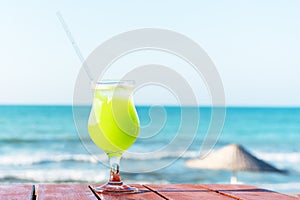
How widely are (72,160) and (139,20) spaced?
5.52 meters

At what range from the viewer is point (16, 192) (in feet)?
5.65

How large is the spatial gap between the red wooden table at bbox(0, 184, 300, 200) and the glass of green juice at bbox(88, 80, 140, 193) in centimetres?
7

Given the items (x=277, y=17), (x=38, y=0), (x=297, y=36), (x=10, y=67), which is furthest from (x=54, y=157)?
(x=297, y=36)

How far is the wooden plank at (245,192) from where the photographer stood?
1.71 m

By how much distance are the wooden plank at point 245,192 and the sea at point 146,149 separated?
0.88ft

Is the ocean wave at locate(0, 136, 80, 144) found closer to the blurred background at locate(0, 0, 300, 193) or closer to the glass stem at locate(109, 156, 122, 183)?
the blurred background at locate(0, 0, 300, 193)

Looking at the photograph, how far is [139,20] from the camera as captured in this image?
631 inches

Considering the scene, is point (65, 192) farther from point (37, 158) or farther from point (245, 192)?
point (37, 158)

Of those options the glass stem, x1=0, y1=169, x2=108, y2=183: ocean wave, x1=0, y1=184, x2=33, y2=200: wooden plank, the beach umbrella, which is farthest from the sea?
the beach umbrella

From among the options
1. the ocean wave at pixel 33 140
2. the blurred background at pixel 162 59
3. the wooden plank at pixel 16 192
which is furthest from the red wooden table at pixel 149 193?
the ocean wave at pixel 33 140

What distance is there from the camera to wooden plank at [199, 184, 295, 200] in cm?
171

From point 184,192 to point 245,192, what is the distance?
20cm

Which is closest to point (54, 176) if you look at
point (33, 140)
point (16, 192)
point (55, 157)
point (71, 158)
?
point (71, 158)

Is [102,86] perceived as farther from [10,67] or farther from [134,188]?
[10,67]
